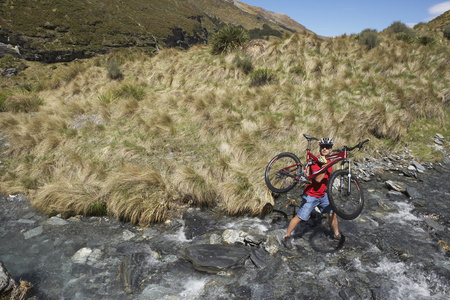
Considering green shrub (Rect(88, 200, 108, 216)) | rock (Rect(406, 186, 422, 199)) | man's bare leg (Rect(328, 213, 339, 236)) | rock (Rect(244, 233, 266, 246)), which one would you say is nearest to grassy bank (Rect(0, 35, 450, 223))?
green shrub (Rect(88, 200, 108, 216))

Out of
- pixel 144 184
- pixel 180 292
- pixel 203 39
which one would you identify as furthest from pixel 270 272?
pixel 203 39

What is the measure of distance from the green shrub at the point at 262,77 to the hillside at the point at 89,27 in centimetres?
2029

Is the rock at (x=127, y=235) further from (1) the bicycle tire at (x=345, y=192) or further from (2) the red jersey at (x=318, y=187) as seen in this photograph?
(1) the bicycle tire at (x=345, y=192)

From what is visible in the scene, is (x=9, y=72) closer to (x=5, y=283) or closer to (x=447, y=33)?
(x=5, y=283)

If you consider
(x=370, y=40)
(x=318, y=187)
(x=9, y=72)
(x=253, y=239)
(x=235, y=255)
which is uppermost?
(x=370, y=40)

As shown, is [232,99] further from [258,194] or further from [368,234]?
[368,234]

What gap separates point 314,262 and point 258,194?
2.39 metres

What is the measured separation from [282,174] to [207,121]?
4867 millimetres

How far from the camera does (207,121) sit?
9.77m

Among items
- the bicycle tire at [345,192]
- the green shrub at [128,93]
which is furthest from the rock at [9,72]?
the bicycle tire at [345,192]

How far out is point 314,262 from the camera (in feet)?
14.8

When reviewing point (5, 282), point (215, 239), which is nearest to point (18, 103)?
point (5, 282)

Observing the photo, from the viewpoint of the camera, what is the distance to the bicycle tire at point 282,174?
17.5ft

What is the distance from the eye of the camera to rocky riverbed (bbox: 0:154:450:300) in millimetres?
3945
